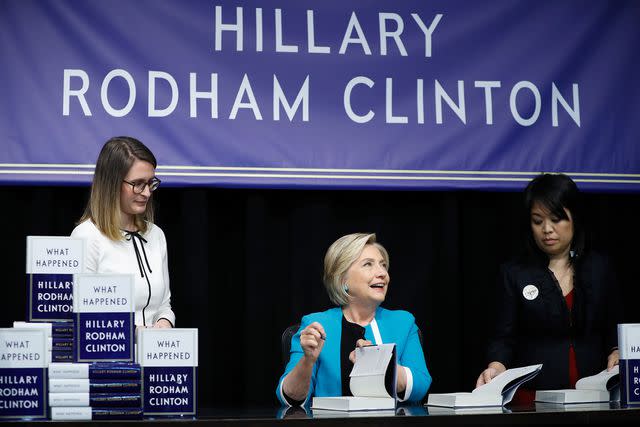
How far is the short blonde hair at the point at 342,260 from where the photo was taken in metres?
2.82

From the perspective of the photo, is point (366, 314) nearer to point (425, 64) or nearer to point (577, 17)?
point (425, 64)

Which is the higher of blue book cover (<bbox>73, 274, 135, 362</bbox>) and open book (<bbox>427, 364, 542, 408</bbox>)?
blue book cover (<bbox>73, 274, 135, 362</bbox>)

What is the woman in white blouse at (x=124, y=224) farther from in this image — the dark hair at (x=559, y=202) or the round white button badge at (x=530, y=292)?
the dark hair at (x=559, y=202)

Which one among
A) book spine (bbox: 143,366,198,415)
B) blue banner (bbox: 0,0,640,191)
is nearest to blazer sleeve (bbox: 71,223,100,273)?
blue banner (bbox: 0,0,640,191)

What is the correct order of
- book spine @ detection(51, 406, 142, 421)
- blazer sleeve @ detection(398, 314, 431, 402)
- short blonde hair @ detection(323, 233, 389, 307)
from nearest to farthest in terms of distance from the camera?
book spine @ detection(51, 406, 142, 421)
blazer sleeve @ detection(398, 314, 431, 402)
short blonde hair @ detection(323, 233, 389, 307)

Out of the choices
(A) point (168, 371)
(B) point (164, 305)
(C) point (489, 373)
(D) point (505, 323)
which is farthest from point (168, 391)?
A: (D) point (505, 323)

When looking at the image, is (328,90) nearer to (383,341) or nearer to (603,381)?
(383,341)

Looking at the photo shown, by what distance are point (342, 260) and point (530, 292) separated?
698 millimetres

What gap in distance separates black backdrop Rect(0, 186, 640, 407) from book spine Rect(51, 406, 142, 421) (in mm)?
1704

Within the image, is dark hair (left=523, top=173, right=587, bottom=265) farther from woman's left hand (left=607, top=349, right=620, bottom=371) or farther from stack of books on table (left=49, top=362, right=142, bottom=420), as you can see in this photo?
stack of books on table (left=49, top=362, right=142, bottom=420)

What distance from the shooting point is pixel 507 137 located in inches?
149

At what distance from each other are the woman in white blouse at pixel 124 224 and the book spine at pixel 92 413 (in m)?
0.86

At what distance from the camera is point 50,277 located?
7.17 ft

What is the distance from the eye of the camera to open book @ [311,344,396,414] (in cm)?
213
